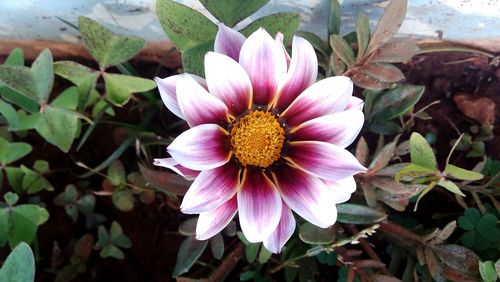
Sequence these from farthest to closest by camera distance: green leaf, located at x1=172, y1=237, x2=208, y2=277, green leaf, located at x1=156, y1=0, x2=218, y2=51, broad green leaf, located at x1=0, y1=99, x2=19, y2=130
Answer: broad green leaf, located at x1=0, y1=99, x2=19, y2=130 < green leaf, located at x1=172, y1=237, x2=208, y2=277 < green leaf, located at x1=156, y1=0, x2=218, y2=51

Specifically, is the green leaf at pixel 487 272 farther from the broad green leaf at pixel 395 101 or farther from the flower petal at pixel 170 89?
the flower petal at pixel 170 89

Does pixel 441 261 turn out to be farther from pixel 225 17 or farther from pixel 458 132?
pixel 225 17

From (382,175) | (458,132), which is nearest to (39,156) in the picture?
(382,175)

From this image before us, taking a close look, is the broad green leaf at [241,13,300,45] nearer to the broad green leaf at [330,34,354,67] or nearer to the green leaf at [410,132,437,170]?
the broad green leaf at [330,34,354,67]

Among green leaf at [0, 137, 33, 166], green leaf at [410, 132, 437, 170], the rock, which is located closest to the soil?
the rock

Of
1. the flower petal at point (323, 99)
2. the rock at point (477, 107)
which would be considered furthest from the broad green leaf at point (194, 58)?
the rock at point (477, 107)

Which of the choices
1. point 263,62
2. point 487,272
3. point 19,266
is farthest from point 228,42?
point 487,272
